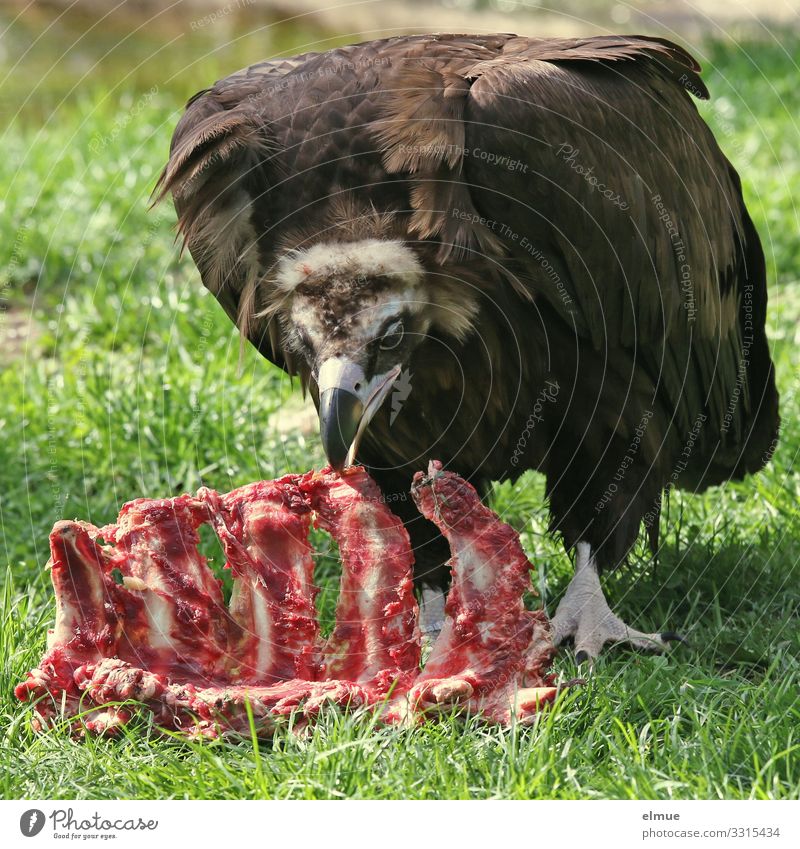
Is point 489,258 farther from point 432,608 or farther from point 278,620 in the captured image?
point 432,608

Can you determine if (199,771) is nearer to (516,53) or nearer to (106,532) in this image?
(106,532)

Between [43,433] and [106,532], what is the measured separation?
1683mm

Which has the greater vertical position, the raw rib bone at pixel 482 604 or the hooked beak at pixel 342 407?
the hooked beak at pixel 342 407

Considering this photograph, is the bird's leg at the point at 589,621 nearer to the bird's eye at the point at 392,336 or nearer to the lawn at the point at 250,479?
the lawn at the point at 250,479

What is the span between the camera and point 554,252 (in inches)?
116

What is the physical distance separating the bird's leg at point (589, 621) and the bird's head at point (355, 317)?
0.92 meters

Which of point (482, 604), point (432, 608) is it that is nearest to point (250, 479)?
point (432, 608)

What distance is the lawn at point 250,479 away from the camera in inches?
96.0

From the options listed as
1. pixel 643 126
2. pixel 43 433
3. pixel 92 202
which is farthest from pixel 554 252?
pixel 92 202

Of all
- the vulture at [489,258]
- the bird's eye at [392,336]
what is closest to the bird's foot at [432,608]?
the vulture at [489,258]

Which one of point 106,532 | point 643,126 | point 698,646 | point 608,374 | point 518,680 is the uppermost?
point 643,126

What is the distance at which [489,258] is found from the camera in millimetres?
2855

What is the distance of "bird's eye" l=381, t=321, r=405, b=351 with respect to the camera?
112 inches

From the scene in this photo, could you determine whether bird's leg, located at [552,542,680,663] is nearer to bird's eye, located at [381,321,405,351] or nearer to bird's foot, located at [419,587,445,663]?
bird's foot, located at [419,587,445,663]
